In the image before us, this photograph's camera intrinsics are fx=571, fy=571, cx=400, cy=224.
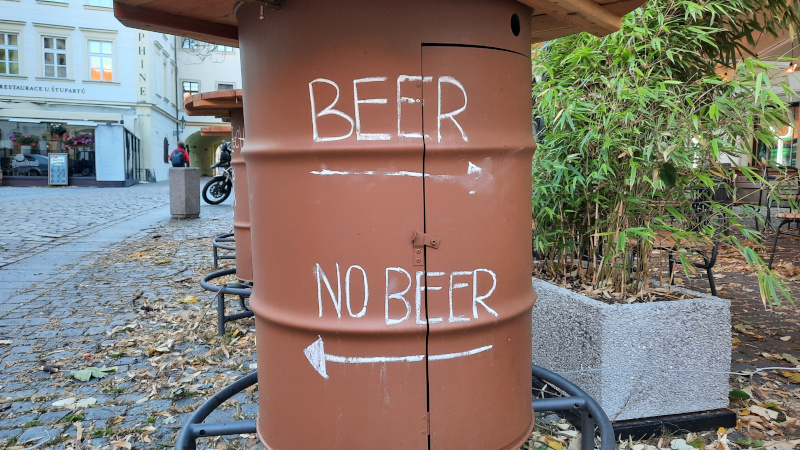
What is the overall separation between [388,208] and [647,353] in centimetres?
181

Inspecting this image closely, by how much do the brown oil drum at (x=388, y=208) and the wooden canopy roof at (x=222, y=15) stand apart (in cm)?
12

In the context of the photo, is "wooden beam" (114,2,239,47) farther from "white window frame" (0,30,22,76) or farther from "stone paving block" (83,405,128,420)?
"white window frame" (0,30,22,76)

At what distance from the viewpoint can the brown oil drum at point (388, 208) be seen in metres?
1.36

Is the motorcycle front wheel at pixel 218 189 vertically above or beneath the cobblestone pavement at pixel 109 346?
above

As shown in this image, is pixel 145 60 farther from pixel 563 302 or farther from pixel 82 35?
pixel 563 302

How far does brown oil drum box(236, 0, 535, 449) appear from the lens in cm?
136

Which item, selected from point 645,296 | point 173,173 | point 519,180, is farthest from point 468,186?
point 173,173

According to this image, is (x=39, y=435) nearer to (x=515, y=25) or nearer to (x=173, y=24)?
(x=173, y=24)

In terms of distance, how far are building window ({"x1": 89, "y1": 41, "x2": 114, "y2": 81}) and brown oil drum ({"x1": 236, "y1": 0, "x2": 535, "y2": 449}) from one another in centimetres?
2966

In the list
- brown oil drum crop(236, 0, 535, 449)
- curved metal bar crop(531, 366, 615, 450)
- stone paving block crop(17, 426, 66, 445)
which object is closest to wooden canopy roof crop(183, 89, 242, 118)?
stone paving block crop(17, 426, 66, 445)

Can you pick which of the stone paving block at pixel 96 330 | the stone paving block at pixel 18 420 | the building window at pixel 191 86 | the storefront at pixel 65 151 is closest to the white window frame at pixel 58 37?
the storefront at pixel 65 151

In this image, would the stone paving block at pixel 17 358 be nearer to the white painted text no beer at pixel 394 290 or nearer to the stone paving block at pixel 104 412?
the stone paving block at pixel 104 412

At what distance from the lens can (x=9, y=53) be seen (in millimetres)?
25672

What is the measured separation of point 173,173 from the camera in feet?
36.8
